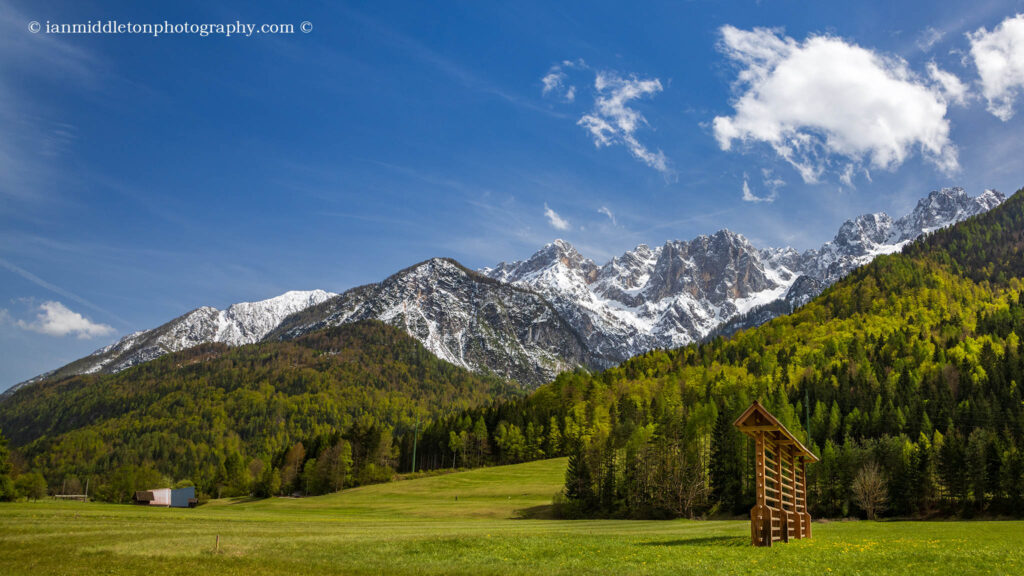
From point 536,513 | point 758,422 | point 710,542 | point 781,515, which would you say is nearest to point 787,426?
point 536,513

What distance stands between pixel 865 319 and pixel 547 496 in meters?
144

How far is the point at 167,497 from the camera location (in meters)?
148

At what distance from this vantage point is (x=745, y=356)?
7569 inches

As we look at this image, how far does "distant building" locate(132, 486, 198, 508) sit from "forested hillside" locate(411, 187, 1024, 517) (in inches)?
2345

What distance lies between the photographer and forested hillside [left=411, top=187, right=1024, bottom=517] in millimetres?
79125

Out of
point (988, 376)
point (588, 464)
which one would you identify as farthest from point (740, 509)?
point (988, 376)

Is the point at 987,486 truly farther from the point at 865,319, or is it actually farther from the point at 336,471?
the point at 865,319

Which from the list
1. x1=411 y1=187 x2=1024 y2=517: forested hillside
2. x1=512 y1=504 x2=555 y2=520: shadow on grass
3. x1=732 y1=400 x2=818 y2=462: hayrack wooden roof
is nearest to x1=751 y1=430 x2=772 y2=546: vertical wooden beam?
x1=732 y1=400 x2=818 y2=462: hayrack wooden roof

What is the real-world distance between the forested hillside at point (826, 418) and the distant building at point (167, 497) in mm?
59566

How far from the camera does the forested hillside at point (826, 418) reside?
79.1m

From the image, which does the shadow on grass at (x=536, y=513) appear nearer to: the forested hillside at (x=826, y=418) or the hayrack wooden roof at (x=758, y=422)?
the forested hillside at (x=826, y=418)

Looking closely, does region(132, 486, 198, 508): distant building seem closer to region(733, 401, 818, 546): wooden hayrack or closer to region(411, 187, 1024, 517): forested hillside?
region(411, 187, 1024, 517): forested hillside

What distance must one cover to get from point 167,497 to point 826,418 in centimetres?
14527

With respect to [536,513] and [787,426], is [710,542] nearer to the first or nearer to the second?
[536,513]
